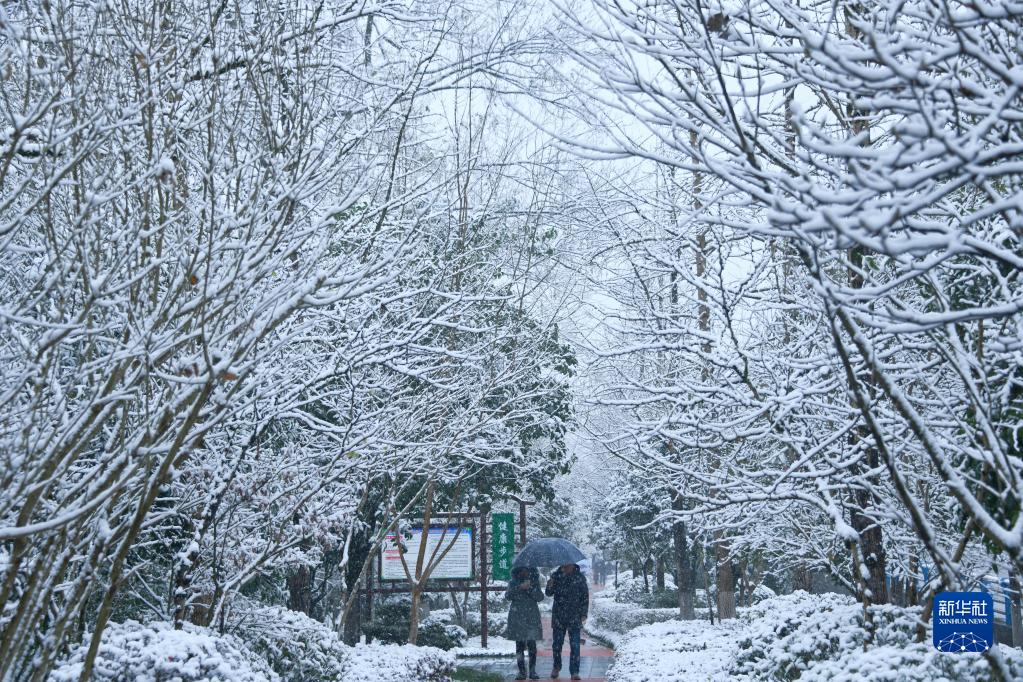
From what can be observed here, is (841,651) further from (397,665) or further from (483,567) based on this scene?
(483,567)

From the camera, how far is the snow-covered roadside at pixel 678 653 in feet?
38.4

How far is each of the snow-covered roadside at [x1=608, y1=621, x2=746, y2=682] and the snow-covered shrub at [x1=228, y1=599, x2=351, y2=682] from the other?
10.8 feet

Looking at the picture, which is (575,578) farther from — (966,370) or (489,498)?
(966,370)

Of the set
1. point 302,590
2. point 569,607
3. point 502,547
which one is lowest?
point 569,607

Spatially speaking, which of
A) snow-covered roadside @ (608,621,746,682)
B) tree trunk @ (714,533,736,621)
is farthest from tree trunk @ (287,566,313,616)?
tree trunk @ (714,533,736,621)

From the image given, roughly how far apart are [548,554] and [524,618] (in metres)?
1.45

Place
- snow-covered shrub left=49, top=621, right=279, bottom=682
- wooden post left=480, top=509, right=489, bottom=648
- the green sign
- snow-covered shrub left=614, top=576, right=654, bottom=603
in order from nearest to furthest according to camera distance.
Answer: snow-covered shrub left=49, top=621, right=279, bottom=682 → wooden post left=480, top=509, right=489, bottom=648 → the green sign → snow-covered shrub left=614, top=576, right=654, bottom=603

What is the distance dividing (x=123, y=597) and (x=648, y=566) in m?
28.2

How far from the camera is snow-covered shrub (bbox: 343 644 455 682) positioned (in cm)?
1138

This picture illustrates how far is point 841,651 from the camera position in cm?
819

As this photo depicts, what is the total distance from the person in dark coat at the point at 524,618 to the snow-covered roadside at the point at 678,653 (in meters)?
1.12

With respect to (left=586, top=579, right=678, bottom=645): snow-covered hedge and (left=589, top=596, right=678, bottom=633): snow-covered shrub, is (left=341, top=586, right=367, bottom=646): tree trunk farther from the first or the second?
(left=589, top=596, right=678, bottom=633): snow-covered shrub

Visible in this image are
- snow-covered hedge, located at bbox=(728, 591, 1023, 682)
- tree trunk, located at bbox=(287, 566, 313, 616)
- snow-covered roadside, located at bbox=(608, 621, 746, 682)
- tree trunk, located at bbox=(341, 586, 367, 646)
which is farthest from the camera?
tree trunk, located at bbox=(341, 586, 367, 646)

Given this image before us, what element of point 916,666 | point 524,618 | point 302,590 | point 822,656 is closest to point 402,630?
point 302,590
